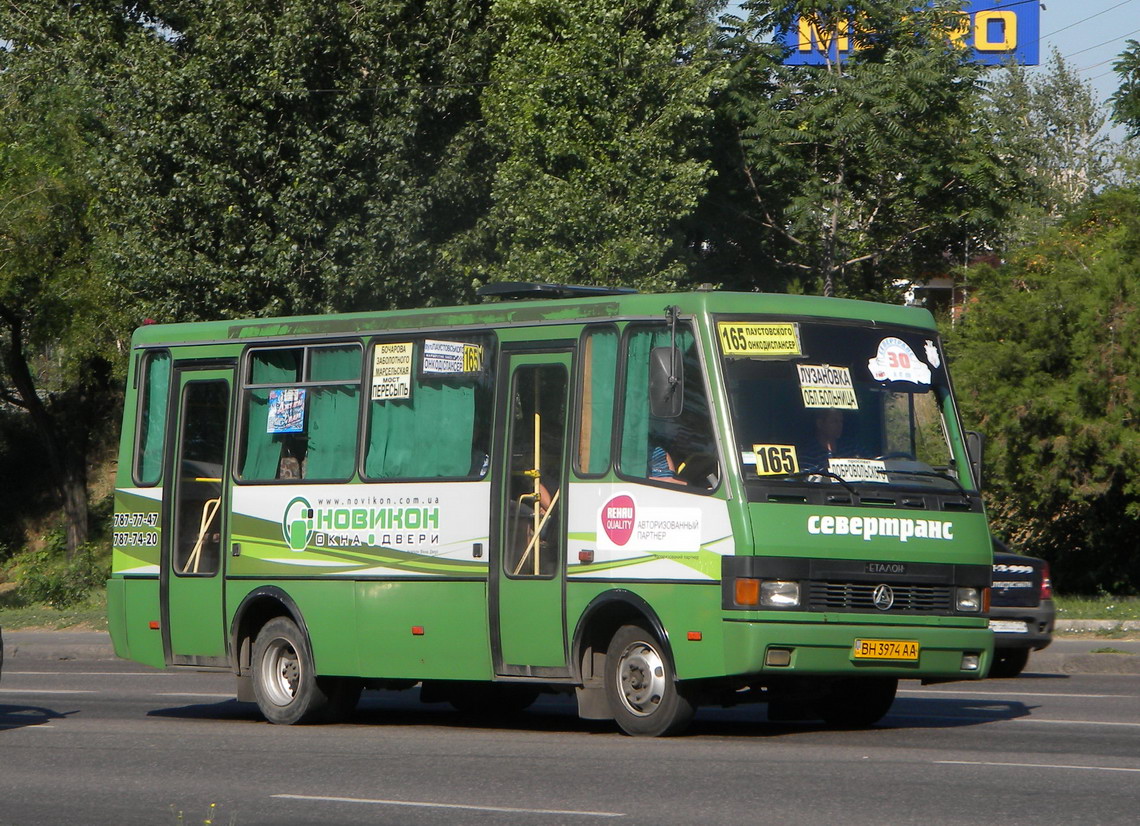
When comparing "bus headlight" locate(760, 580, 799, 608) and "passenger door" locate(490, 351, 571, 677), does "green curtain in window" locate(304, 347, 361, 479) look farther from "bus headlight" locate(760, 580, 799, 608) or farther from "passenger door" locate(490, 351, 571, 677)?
"bus headlight" locate(760, 580, 799, 608)

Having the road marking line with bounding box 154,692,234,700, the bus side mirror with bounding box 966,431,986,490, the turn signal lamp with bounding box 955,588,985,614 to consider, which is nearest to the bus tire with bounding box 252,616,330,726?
the road marking line with bounding box 154,692,234,700

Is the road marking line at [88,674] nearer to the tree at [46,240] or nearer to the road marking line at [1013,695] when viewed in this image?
the road marking line at [1013,695]

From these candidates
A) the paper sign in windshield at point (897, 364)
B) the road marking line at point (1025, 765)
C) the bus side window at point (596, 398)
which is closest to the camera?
the road marking line at point (1025, 765)

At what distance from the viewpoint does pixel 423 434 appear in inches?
492

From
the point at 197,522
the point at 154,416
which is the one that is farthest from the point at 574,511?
the point at 154,416

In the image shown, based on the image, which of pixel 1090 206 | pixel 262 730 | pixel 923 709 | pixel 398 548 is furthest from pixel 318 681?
pixel 1090 206

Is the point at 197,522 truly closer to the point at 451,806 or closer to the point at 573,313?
the point at 573,313

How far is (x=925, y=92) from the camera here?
28781mm

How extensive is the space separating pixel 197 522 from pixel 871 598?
5.69 meters

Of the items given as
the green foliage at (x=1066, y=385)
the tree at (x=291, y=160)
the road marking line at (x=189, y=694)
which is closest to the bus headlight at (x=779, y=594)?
the road marking line at (x=189, y=694)

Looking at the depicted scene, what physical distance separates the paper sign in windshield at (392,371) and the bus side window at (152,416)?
227cm

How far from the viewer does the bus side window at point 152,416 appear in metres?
14.1

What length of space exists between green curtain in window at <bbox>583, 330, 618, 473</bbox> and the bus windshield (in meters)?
0.84

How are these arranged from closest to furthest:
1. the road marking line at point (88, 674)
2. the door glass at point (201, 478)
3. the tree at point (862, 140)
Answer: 1. the door glass at point (201, 478)
2. the road marking line at point (88, 674)
3. the tree at point (862, 140)
